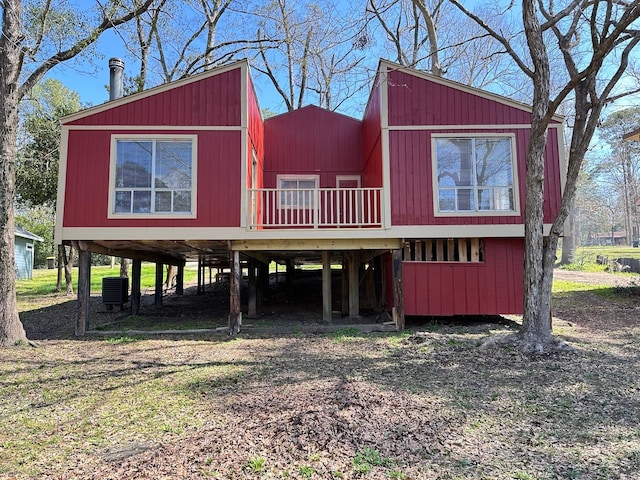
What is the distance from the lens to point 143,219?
802cm

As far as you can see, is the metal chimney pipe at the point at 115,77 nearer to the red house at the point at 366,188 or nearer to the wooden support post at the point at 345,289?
the red house at the point at 366,188

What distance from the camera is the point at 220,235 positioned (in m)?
8.03

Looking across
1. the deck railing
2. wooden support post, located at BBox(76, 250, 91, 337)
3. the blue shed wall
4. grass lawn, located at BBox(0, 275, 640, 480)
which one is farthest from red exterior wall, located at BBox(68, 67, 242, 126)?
the blue shed wall

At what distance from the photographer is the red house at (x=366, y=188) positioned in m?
8.05

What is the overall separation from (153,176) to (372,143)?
194 inches

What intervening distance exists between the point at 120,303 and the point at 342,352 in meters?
7.95

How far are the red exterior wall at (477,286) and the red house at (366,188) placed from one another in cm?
2

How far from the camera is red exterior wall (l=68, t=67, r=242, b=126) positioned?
26.8ft

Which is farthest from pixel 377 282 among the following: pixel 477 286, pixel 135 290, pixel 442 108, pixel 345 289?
pixel 135 290

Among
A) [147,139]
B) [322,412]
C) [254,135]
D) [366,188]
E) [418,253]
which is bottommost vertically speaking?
[322,412]

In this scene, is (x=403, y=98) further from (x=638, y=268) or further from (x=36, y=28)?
(x=638, y=268)

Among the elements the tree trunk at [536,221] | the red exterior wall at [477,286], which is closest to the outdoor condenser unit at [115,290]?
the red exterior wall at [477,286]

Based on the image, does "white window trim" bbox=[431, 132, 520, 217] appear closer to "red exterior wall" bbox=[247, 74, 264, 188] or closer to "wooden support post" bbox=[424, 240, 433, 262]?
"wooden support post" bbox=[424, 240, 433, 262]

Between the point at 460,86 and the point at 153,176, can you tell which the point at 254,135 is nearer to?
the point at 153,176
